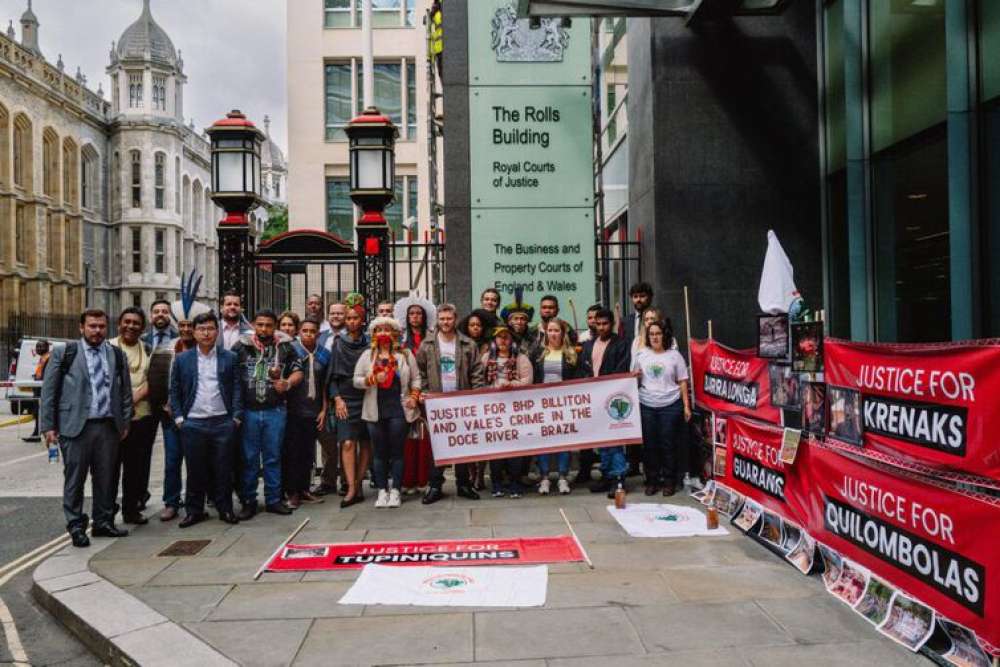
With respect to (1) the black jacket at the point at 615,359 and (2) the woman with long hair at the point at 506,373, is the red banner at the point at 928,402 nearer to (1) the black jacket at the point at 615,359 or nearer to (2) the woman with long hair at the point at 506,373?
(1) the black jacket at the point at 615,359

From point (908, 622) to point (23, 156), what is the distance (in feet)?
178

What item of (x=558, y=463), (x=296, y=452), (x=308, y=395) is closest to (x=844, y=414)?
(x=558, y=463)

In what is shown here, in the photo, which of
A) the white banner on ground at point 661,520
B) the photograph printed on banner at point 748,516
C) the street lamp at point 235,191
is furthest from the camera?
the street lamp at point 235,191

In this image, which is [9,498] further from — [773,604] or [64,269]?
[64,269]

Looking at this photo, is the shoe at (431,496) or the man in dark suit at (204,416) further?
the shoe at (431,496)

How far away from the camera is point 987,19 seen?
285 inches

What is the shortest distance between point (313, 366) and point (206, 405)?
1.27 meters

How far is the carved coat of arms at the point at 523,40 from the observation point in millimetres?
10914

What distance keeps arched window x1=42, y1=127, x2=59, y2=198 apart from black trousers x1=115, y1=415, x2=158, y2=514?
51.1 m

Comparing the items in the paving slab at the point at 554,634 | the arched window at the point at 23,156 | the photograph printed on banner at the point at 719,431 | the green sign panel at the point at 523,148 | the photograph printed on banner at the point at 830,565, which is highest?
the arched window at the point at 23,156

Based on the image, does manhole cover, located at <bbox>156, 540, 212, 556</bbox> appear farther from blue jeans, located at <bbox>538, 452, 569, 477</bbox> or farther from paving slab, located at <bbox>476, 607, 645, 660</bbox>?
blue jeans, located at <bbox>538, 452, 569, 477</bbox>

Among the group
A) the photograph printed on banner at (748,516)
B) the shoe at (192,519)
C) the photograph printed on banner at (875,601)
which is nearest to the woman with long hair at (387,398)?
the shoe at (192,519)

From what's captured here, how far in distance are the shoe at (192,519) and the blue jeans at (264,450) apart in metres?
0.40

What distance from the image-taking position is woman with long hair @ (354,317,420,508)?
8.38 m
